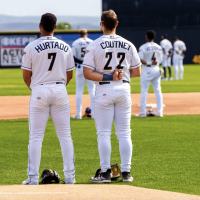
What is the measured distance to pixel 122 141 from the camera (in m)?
5.35

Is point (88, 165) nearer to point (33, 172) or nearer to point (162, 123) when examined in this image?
point (33, 172)

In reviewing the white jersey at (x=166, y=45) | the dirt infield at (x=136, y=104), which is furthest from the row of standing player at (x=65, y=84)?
the white jersey at (x=166, y=45)

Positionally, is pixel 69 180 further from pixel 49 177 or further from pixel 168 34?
pixel 168 34

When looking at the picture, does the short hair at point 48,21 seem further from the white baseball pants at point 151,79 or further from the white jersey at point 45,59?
the white baseball pants at point 151,79

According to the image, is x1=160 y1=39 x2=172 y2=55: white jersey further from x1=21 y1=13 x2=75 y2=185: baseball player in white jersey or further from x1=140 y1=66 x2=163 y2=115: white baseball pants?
x1=21 y1=13 x2=75 y2=185: baseball player in white jersey

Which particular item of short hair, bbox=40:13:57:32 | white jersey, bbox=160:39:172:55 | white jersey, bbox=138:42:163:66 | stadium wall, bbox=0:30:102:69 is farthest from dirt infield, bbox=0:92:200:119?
stadium wall, bbox=0:30:102:69

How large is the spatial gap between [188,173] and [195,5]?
36573 mm

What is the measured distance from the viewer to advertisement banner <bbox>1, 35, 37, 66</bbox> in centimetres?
3503

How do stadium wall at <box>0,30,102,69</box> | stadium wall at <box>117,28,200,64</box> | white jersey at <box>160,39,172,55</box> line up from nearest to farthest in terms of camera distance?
white jersey at <box>160,39,172,55</box> < stadium wall at <box>0,30,102,69</box> < stadium wall at <box>117,28,200,64</box>

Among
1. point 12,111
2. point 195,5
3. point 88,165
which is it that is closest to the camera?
point 88,165

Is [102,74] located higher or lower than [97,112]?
higher

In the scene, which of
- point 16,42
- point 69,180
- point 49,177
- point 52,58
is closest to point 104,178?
point 69,180

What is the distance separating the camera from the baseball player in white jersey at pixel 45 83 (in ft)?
16.4

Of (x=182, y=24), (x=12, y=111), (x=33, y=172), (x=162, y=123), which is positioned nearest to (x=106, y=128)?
(x=33, y=172)
